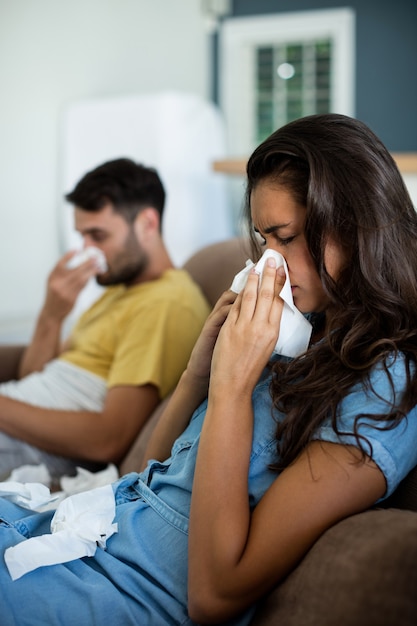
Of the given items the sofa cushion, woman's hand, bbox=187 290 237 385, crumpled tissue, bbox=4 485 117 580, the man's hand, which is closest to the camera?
the sofa cushion

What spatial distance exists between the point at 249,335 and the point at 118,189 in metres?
1.10

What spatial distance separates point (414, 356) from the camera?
3.27 feet

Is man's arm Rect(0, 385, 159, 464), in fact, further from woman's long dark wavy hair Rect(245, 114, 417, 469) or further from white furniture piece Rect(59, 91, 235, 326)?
white furniture piece Rect(59, 91, 235, 326)

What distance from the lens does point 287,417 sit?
1.01 meters

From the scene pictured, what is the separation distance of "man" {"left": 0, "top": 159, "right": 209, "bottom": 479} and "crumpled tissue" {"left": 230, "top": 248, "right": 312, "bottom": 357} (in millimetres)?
526

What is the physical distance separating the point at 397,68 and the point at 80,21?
1825 mm

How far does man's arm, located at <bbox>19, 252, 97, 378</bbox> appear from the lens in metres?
2.20

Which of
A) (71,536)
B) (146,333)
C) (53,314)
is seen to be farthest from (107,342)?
(71,536)

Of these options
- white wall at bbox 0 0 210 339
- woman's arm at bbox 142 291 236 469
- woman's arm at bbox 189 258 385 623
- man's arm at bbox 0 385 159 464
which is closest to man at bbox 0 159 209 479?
man's arm at bbox 0 385 159 464

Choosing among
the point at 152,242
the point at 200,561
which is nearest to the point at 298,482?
the point at 200,561

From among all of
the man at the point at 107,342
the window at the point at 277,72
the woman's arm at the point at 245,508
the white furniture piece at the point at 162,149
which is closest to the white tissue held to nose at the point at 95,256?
the man at the point at 107,342

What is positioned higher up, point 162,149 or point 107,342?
point 162,149

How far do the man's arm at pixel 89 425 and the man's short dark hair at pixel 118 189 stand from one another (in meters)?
0.52

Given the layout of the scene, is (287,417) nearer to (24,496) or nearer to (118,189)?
(24,496)
